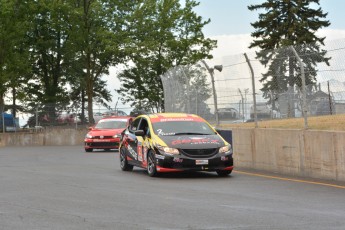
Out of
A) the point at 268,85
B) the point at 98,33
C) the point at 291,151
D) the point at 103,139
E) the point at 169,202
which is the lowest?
the point at 169,202

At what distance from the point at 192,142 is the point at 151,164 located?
1.07 m

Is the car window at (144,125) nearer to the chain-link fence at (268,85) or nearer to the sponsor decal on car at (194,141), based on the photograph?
the sponsor decal on car at (194,141)

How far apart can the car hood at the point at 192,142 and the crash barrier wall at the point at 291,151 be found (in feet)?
5.21

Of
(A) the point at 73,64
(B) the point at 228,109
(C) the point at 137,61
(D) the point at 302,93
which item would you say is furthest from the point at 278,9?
(D) the point at 302,93

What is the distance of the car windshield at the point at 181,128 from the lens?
1797cm

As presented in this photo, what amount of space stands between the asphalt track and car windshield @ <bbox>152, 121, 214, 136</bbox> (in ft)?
3.14

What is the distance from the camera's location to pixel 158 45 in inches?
2569

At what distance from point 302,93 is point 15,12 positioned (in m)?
44.4

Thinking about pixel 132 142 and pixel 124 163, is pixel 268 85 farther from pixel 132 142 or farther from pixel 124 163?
pixel 124 163

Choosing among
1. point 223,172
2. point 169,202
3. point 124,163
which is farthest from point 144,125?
point 169,202

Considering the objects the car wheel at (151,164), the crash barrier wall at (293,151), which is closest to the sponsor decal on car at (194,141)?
the car wheel at (151,164)

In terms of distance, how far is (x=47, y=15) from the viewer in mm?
66250

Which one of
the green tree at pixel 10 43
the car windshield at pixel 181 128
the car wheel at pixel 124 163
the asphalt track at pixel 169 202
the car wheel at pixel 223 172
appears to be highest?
the green tree at pixel 10 43

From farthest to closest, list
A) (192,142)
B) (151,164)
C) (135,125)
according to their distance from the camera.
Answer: (135,125) < (151,164) < (192,142)
